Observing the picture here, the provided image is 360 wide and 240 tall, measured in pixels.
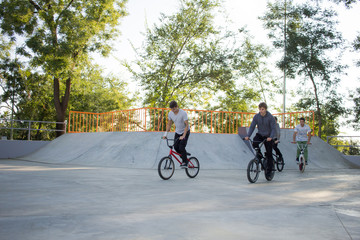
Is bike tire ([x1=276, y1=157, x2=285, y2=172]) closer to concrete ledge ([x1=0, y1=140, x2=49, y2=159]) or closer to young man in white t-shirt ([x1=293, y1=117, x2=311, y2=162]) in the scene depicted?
young man in white t-shirt ([x1=293, y1=117, x2=311, y2=162])

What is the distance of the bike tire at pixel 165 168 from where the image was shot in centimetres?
880

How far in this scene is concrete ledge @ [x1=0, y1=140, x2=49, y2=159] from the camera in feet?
64.0

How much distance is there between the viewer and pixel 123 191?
256 inches

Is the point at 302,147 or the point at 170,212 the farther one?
the point at 302,147

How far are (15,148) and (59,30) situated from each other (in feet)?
28.6

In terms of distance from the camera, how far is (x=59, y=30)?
78.0ft

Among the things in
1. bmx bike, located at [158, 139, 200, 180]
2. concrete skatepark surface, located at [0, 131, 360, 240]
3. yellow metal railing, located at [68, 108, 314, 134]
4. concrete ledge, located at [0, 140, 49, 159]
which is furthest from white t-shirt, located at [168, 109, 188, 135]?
concrete ledge, located at [0, 140, 49, 159]

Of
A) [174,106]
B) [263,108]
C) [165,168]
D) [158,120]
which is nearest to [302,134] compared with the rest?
[263,108]

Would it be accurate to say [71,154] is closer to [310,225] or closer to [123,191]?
[123,191]

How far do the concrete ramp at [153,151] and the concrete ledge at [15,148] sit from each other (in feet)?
6.69

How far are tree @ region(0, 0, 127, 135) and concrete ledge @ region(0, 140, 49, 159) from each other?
490cm

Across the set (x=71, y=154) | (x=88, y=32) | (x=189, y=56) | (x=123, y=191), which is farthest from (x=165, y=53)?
(x=123, y=191)

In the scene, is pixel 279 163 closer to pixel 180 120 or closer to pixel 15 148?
pixel 180 120

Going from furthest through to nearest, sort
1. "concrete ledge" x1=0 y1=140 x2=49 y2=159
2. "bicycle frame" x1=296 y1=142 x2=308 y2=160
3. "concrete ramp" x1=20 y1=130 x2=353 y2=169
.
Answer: "concrete ledge" x1=0 y1=140 x2=49 y2=159 < "concrete ramp" x1=20 y1=130 x2=353 y2=169 < "bicycle frame" x1=296 y1=142 x2=308 y2=160
